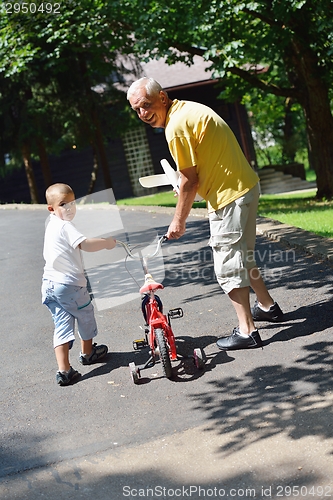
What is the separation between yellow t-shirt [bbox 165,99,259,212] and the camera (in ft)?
17.1

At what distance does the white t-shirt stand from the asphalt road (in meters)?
0.85

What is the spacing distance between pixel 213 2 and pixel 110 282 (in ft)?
26.1

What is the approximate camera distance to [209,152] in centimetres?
532

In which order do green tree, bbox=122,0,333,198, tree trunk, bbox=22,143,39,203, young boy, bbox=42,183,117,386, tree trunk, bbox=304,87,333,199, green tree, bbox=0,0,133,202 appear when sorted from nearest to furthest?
young boy, bbox=42,183,117,386 < green tree, bbox=122,0,333,198 < tree trunk, bbox=304,87,333,199 < green tree, bbox=0,0,133,202 < tree trunk, bbox=22,143,39,203

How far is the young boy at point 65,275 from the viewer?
5.39 m

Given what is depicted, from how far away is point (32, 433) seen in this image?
468cm

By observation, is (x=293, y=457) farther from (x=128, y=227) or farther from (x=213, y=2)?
(x=213, y=2)

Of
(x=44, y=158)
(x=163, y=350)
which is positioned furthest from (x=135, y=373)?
(x=44, y=158)

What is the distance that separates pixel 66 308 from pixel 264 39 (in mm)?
12546

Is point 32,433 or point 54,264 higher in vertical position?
point 54,264

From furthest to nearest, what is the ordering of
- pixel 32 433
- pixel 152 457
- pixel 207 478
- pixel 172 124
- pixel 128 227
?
pixel 128 227 < pixel 172 124 < pixel 32 433 < pixel 152 457 < pixel 207 478

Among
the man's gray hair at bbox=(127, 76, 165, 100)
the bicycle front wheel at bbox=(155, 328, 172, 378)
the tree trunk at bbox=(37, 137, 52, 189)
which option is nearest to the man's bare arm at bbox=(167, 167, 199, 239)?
the man's gray hair at bbox=(127, 76, 165, 100)

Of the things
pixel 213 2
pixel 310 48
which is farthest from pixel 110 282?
pixel 310 48

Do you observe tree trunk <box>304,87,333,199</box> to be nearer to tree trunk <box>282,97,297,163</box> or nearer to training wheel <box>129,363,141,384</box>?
training wheel <box>129,363,141,384</box>
